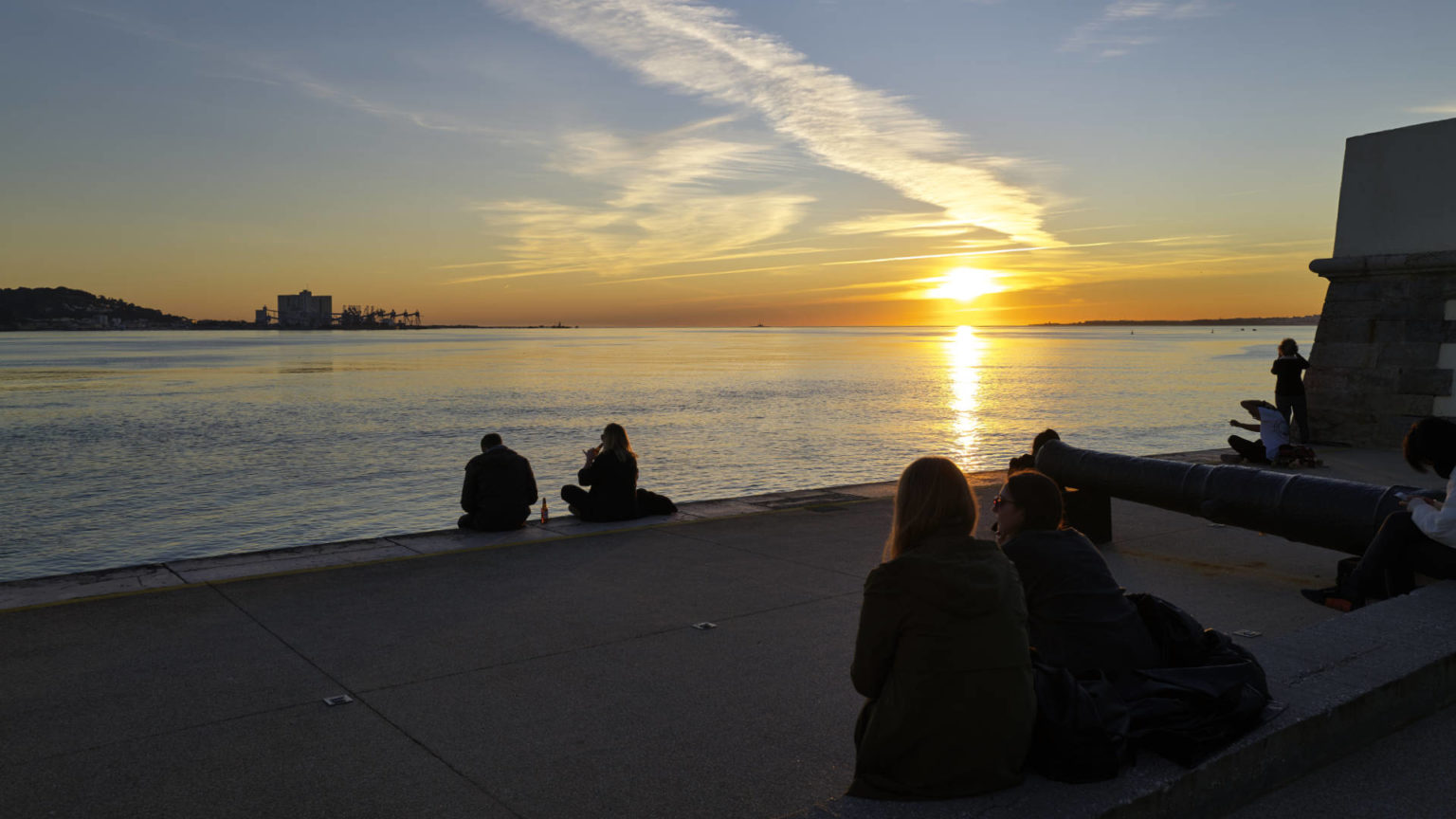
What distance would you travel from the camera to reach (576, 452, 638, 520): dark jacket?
1027 centimetres

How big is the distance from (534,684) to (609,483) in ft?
16.3

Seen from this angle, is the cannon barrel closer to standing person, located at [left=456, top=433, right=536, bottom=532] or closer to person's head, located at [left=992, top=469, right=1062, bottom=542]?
person's head, located at [left=992, top=469, right=1062, bottom=542]

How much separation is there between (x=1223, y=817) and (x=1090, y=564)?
107cm

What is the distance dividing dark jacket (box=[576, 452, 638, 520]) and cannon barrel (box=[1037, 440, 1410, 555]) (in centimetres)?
431

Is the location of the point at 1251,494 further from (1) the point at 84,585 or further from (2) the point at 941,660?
(1) the point at 84,585

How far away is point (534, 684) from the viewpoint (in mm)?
5379

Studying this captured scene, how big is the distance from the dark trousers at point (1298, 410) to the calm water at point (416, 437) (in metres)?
6.66

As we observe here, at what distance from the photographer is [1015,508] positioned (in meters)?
4.34

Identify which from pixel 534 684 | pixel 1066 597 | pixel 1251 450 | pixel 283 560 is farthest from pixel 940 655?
pixel 1251 450

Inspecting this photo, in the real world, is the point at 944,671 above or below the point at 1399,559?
above

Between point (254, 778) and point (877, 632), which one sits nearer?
point (877, 632)

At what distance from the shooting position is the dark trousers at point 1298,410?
16.5 meters

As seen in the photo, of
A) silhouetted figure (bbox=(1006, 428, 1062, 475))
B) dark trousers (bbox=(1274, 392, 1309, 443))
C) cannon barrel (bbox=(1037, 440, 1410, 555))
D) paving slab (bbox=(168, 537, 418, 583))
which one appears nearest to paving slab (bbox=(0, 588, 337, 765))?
paving slab (bbox=(168, 537, 418, 583))

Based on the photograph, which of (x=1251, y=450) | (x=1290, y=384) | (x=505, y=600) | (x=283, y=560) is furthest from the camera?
(x=1290, y=384)
